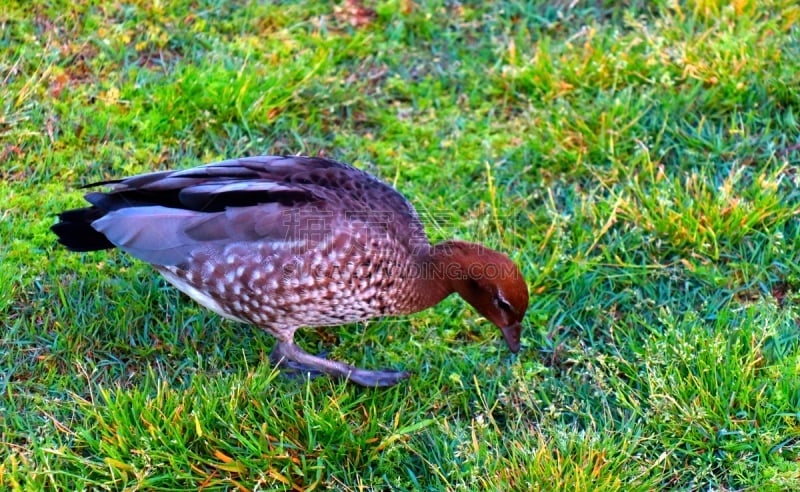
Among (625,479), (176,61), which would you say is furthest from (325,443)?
(176,61)

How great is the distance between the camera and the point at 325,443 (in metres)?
3.63

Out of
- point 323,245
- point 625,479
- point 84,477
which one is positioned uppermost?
point 323,245

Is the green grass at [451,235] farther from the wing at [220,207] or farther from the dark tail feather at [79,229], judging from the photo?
the wing at [220,207]

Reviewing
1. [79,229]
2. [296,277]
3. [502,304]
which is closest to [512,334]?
[502,304]

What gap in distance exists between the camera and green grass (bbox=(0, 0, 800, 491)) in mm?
3598

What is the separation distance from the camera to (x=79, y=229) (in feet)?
13.4

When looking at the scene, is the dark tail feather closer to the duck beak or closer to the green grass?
the green grass

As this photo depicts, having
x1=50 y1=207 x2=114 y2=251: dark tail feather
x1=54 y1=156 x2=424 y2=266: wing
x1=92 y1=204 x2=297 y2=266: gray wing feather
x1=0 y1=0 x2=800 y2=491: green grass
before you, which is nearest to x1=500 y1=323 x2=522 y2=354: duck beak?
x1=0 y1=0 x2=800 y2=491: green grass

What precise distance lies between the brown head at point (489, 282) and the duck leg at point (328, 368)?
1.55 ft

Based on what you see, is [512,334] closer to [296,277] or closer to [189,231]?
[296,277]

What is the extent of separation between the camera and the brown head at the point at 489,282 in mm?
3984

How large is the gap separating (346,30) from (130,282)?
2.33 metres

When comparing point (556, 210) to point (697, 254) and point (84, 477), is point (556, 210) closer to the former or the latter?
point (697, 254)

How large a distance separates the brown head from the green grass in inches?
8.2
